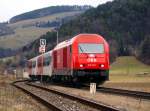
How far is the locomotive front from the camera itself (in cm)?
3628

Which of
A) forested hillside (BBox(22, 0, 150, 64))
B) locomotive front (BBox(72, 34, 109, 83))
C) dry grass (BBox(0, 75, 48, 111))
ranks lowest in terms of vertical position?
dry grass (BBox(0, 75, 48, 111))

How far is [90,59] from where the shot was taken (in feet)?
120

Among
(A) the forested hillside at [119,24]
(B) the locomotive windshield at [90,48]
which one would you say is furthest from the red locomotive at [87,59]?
(A) the forested hillside at [119,24]

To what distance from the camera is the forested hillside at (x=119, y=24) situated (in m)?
167

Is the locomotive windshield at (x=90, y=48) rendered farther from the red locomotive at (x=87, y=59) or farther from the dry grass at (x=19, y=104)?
the dry grass at (x=19, y=104)

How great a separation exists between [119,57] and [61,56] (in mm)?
91573

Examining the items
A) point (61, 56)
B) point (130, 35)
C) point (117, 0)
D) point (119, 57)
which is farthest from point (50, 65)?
point (117, 0)

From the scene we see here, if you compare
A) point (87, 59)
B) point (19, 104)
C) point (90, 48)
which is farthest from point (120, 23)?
point (19, 104)

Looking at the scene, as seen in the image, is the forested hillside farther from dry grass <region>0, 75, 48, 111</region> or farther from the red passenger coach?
dry grass <region>0, 75, 48, 111</region>

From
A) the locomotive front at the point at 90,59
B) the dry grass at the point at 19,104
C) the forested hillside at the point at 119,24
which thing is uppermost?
the forested hillside at the point at 119,24

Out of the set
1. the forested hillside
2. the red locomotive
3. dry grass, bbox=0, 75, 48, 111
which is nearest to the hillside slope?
the forested hillside

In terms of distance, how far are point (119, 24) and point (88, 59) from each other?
143615 millimetres

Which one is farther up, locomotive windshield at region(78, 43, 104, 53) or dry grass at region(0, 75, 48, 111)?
locomotive windshield at region(78, 43, 104, 53)

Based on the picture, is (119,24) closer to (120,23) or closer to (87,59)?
(120,23)
